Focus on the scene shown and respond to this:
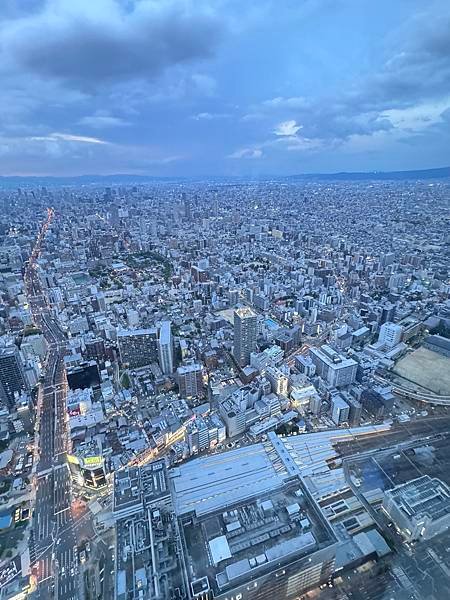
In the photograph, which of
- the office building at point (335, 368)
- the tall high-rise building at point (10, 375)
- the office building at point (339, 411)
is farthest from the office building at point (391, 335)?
the tall high-rise building at point (10, 375)

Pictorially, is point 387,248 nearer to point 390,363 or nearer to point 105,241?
point 390,363

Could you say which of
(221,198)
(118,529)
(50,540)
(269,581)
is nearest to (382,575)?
(269,581)

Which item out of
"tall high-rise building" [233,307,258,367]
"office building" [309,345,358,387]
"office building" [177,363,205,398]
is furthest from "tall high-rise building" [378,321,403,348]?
"office building" [177,363,205,398]

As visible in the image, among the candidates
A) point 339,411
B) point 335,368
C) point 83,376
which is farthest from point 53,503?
point 335,368

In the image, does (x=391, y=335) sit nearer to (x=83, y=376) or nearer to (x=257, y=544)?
(x=257, y=544)

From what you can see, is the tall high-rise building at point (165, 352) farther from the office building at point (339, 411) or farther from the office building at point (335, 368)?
the office building at point (339, 411)
